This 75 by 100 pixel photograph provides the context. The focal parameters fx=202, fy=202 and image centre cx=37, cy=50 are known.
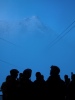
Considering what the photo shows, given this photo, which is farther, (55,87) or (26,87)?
(26,87)

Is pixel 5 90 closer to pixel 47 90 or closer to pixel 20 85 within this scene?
pixel 20 85

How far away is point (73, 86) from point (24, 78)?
1229 millimetres

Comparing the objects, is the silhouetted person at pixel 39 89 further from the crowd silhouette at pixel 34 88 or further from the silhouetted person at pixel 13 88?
the silhouetted person at pixel 13 88

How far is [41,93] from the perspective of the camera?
4.58 metres

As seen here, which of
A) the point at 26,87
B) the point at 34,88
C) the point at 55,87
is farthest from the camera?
the point at 34,88

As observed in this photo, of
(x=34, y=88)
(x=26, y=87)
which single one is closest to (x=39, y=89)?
(x=34, y=88)

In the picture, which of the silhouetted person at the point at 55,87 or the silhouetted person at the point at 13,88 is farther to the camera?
the silhouetted person at the point at 13,88

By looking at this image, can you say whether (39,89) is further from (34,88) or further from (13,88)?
(13,88)

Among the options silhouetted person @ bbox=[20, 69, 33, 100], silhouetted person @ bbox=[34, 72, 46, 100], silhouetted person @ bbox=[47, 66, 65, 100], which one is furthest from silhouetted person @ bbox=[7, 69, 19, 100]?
silhouetted person @ bbox=[47, 66, 65, 100]

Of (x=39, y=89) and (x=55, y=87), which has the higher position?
(x=39, y=89)

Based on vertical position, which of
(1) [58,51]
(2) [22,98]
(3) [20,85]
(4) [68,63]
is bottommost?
(2) [22,98]

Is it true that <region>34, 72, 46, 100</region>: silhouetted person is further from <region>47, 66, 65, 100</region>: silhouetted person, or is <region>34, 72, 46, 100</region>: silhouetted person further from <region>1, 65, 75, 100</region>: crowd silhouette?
<region>47, 66, 65, 100</region>: silhouetted person

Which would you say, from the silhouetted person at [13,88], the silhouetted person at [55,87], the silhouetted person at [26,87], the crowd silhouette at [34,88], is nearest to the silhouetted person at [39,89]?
the crowd silhouette at [34,88]

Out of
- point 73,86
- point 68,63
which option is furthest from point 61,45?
point 73,86
